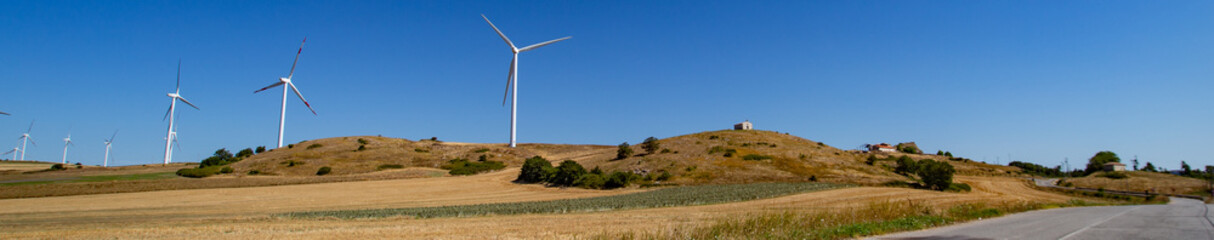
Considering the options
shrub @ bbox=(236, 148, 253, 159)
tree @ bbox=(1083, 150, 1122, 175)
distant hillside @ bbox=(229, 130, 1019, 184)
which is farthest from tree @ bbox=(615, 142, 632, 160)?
tree @ bbox=(1083, 150, 1122, 175)

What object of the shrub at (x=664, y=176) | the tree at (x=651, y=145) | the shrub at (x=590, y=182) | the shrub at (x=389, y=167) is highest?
the tree at (x=651, y=145)

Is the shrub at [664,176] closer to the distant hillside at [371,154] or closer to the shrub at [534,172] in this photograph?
the shrub at [534,172]

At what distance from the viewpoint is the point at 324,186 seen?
57.7 m

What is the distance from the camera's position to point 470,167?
79.5 m

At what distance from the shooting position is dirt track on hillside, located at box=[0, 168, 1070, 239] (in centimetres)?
2056

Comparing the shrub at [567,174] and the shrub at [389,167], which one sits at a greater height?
the shrub at [389,167]

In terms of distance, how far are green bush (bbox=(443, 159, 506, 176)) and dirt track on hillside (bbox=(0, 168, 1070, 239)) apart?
4496 mm

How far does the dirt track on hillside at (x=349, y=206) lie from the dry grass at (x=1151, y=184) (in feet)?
97.1

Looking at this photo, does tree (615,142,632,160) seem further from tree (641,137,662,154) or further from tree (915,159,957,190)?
tree (915,159,957,190)

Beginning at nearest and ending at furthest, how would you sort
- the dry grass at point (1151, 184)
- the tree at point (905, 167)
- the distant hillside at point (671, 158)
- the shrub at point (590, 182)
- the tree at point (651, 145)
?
the shrub at point (590, 182)
the distant hillside at point (671, 158)
the dry grass at point (1151, 184)
the tree at point (905, 167)
the tree at point (651, 145)

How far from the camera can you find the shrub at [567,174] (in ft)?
203

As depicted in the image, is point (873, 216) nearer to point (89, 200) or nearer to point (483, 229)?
point (483, 229)

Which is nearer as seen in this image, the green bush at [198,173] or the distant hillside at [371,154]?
the green bush at [198,173]

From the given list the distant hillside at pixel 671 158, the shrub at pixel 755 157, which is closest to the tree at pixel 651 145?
the distant hillside at pixel 671 158
